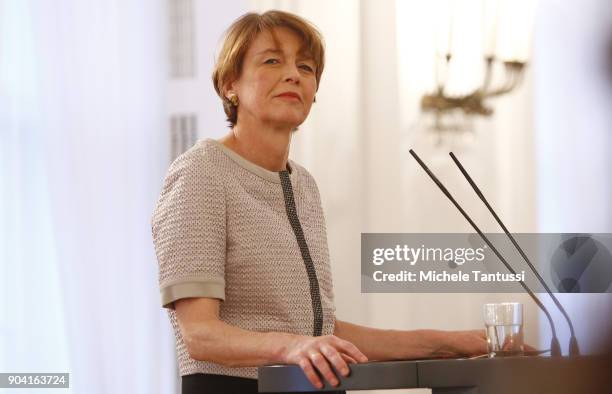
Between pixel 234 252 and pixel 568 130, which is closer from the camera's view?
pixel 234 252

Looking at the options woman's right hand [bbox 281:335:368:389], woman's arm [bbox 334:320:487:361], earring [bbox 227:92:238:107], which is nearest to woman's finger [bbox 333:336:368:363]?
woman's right hand [bbox 281:335:368:389]

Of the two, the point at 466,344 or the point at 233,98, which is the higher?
the point at 233,98

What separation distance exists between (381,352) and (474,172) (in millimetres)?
1074

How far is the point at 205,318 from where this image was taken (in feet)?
4.56

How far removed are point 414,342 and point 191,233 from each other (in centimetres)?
48

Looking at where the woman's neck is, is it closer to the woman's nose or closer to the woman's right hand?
the woman's nose

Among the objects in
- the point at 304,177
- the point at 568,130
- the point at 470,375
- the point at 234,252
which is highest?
the point at 568,130

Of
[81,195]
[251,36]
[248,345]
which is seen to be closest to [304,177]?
[251,36]

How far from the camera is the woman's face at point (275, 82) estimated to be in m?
1.69

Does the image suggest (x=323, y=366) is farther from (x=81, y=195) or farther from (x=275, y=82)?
(x=81, y=195)

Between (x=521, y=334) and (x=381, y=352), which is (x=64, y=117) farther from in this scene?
(x=521, y=334)

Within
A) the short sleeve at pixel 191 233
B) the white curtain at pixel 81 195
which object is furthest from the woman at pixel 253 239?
the white curtain at pixel 81 195

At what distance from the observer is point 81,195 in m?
2.69

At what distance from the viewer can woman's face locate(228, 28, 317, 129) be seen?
1.69 meters
